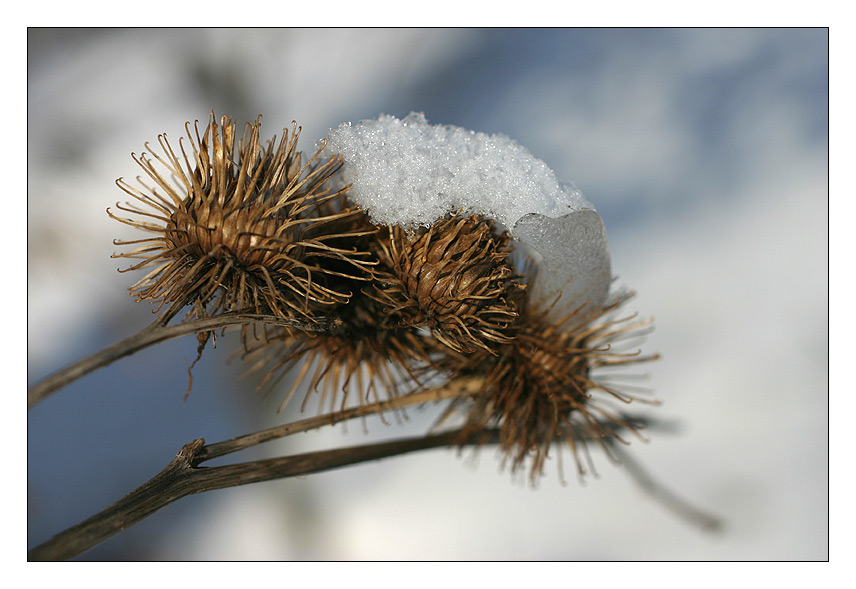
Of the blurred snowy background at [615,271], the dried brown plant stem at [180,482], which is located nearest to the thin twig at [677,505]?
the blurred snowy background at [615,271]

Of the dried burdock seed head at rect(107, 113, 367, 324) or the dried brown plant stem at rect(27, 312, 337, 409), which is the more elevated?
the dried burdock seed head at rect(107, 113, 367, 324)

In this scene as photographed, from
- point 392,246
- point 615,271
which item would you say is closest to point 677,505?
point 615,271

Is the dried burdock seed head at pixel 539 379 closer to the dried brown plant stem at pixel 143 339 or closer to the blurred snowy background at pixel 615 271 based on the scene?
the dried brown plant stem at pixel 143 339

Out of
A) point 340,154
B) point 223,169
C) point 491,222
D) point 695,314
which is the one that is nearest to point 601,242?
point 491,222

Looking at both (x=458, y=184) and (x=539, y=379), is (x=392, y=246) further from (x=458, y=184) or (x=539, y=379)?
(x=539, y=379)

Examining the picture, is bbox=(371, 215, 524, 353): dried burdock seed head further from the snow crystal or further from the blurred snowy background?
the blurred snowy background

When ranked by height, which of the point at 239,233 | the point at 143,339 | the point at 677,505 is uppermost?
the point at 239,233

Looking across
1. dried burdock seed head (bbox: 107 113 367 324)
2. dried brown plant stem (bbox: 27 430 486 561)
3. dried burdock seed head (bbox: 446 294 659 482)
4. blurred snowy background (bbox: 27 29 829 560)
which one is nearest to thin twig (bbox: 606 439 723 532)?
blurred snowy background (bbox: 27 29 829 560)
